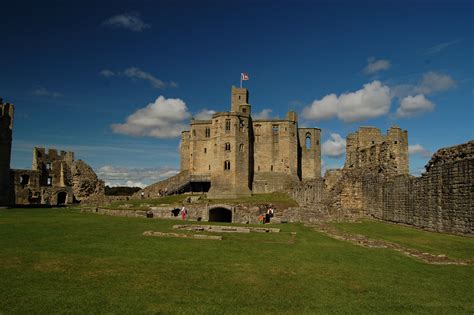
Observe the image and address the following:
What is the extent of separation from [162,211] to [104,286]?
100 ft

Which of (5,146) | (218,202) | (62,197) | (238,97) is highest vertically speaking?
(238,97)

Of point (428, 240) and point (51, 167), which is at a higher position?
point (51, 167)

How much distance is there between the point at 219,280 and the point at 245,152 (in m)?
51.2

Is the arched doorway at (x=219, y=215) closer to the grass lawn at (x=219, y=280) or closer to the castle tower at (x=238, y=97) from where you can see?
the castle tower at (x=238, y=97)

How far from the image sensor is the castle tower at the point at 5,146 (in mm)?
46250

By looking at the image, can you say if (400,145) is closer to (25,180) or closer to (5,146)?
(5,146)

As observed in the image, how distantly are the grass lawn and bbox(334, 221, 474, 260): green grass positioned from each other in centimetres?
49

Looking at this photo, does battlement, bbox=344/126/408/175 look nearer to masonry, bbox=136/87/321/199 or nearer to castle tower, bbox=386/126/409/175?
castle tower, bbox=386/126/409/175

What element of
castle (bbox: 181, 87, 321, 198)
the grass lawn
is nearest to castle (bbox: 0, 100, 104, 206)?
castle (bbox: 181, 87, 321, 198)

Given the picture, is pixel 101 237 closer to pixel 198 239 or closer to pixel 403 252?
pixel 198 239

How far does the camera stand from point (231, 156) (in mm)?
59625

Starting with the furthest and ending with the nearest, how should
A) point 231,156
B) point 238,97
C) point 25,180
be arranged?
point 238,97 → point 231,156 → point 25,180

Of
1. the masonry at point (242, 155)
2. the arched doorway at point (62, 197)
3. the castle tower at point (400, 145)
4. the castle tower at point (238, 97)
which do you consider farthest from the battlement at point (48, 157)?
the castle tower at point (400, 145)

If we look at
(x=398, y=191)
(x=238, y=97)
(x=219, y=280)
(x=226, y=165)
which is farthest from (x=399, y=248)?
(x=238, y=97)
